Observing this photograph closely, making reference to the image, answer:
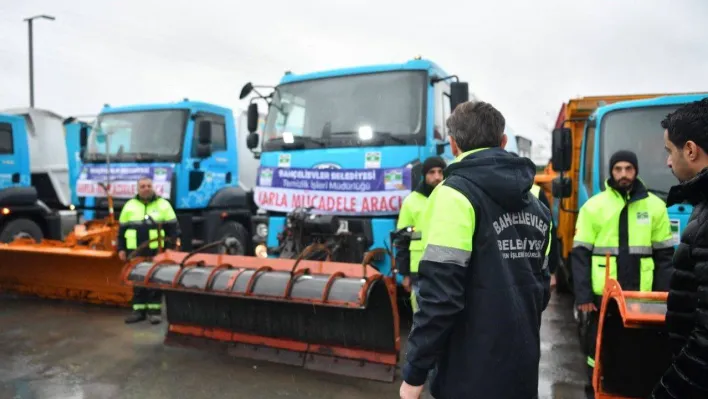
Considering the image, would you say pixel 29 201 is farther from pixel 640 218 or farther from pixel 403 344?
pixel 640 218

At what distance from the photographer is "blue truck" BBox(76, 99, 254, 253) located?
8156 millimetres

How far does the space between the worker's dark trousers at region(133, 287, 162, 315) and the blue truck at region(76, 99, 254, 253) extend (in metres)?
2.25

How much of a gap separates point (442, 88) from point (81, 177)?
575cm

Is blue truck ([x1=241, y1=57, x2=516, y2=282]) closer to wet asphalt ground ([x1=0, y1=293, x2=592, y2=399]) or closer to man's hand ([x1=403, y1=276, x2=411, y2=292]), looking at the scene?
man's hand ([x1=403, y1=276, x2=411, y2=292])

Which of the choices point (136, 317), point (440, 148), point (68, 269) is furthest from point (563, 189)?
point (68, 269)

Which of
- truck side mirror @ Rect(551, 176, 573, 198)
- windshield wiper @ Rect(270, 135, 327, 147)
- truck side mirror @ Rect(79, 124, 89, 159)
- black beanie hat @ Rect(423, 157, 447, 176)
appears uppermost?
truck side mirror @ Rect(79, 124, 89, 159)

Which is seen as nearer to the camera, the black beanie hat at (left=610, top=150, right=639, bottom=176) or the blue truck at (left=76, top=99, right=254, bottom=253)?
the black beanie hat at (left=610, top=150, right=639, bottom=176)

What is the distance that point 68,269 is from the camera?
6.68m

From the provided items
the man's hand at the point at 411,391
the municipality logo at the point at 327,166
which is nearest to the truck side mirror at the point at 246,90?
the municipality logo at the point at 327,166

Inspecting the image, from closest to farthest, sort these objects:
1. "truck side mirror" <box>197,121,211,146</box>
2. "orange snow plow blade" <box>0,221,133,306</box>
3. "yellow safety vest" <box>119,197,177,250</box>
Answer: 1. "yellow safety vest" <box>119,197,177,250</box>
2. "orange snow plow blade" <box>0,221,133,306</box>
3. "truck side mirror" <box>197,121,211,146</box>

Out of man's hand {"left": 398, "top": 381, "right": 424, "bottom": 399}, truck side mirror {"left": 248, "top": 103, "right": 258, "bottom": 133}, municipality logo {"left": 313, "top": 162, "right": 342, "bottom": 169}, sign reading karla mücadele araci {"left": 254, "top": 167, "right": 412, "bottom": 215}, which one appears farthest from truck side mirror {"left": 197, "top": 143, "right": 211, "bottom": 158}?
man's hand {"left": 398, "top": 381, "right": 424, "bottom": 399}

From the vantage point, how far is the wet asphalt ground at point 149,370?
402 cm

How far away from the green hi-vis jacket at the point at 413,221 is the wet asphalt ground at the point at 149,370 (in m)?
0.88

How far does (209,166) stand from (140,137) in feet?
3.52
